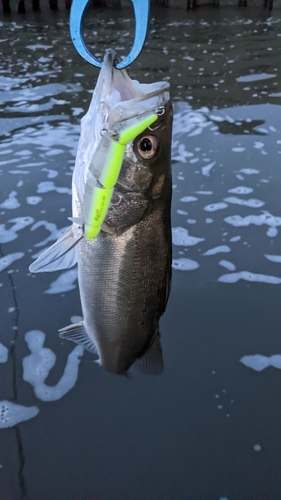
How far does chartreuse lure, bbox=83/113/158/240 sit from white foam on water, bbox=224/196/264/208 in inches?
165

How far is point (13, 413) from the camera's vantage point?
3.41m

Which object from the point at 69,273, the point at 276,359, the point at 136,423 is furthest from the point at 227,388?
the point at 69,273

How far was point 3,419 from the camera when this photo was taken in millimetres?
3379

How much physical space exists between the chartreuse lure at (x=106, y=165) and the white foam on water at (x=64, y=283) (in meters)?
2.64

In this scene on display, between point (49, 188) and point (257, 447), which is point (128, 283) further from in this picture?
point (49, 188)

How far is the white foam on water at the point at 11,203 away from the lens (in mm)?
5852

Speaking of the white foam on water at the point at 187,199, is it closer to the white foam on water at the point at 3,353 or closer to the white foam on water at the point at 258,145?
the white foam on water at the point at 258,145

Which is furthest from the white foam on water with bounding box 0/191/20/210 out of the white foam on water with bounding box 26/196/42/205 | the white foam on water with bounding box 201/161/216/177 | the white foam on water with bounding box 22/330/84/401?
the white foam on water with bounding box 201/161/216/177

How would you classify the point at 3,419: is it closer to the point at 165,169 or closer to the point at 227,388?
the point at 227,388

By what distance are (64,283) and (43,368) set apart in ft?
3.56

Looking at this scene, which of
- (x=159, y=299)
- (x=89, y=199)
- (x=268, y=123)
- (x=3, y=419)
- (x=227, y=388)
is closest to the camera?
(x=89, y=199)

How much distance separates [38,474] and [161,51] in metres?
14.1

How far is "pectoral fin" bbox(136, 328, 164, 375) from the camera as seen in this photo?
266 centimetres

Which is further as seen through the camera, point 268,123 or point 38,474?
point 268,123
